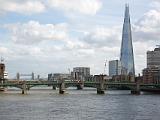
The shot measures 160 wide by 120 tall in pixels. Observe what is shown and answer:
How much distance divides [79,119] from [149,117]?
13.9 meters

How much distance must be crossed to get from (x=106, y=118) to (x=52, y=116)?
9805 mm

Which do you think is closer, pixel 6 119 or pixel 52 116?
pixel 6 119

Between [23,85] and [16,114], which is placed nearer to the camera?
[16,114]

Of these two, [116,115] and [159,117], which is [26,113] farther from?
[159,117]

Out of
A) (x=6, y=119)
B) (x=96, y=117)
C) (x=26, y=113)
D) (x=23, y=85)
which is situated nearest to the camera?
(x=6, y=119)

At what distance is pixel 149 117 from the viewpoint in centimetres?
8875

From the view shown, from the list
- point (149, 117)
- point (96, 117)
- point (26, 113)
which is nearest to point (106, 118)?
point (96, 117)

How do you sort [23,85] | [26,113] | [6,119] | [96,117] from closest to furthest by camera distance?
[6,119], [96,117], [26,113], [23,85]

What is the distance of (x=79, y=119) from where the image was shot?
8300 centimetres

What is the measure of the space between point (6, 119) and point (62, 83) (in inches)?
4643

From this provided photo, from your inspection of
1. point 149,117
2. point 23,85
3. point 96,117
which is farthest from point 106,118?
point 23,85

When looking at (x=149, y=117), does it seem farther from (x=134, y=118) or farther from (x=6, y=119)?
(x=6, y=119)

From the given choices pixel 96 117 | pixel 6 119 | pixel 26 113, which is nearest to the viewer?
pixel 6 119

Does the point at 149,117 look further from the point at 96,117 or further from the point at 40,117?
the point at 40,117
